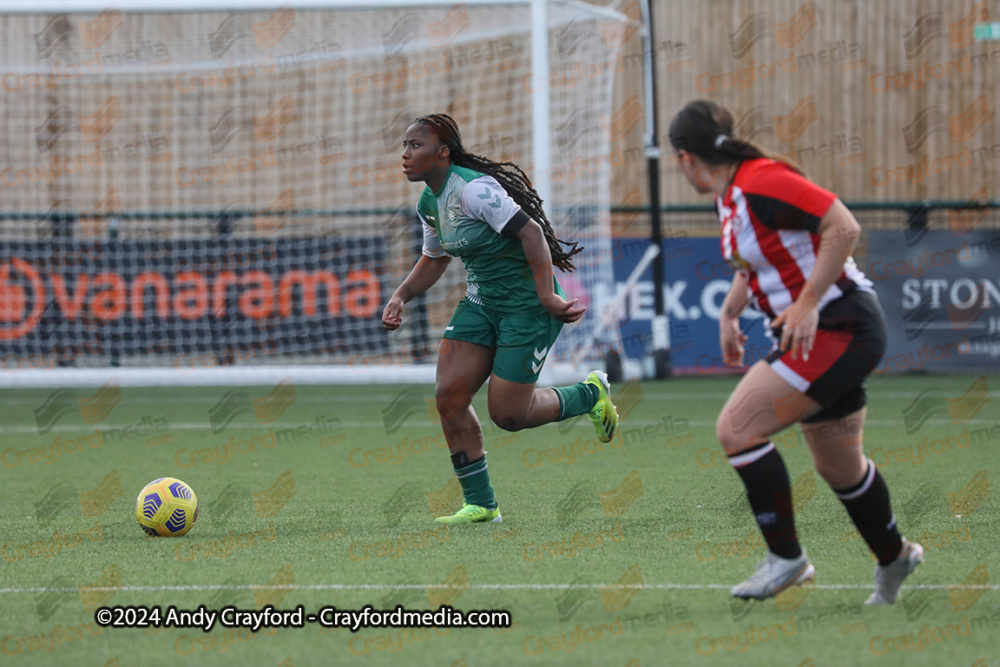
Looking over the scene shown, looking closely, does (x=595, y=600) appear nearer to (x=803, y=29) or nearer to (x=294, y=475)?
(x=294, y=475)

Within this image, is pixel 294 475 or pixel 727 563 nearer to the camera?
pixel 727 563

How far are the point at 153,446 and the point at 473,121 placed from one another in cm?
680

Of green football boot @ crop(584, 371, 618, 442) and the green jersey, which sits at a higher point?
the green jersey

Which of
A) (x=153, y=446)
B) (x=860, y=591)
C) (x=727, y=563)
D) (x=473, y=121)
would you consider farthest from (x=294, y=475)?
(x=473, y=121)

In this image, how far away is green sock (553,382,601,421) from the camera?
6383mm

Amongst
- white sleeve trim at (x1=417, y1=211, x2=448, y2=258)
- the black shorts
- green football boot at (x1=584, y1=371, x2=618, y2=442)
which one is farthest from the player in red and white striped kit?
green football boot at (x1=584, y1=371, x2=618, y2=442)

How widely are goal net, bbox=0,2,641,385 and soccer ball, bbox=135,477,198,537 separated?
224 inches

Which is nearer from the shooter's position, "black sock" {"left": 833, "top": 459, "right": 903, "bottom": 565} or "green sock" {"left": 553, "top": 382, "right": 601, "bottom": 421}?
"black sock" {"left": 833, "top": 459, "right": 903, "bottom": 565}

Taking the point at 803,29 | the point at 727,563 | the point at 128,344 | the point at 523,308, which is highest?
the point at 803,29

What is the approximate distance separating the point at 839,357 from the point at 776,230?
45 cm

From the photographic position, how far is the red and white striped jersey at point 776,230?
4.05 m

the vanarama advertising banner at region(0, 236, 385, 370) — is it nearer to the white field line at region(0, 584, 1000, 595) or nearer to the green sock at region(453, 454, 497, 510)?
the green sock at region(453, 454, 497, 510)

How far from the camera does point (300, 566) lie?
4961 mm

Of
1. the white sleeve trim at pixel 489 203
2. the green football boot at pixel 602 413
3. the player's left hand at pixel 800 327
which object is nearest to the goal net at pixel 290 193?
the green football boot at pixel 602 413
